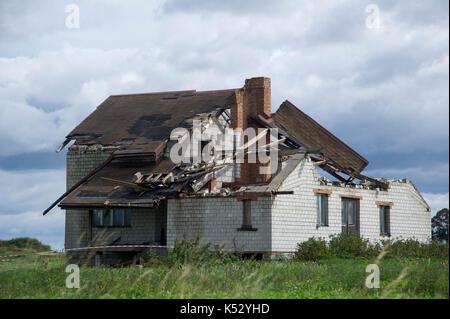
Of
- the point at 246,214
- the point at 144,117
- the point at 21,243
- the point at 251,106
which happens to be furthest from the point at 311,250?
the point at 21,243

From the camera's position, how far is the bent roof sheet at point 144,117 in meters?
28.8

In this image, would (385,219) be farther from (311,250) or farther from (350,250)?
(311,250)

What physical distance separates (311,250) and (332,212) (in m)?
3.26

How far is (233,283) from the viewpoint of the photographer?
15594 millimetres

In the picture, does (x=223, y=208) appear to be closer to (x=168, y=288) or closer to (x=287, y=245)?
(x=287, y=245)

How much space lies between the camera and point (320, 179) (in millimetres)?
26906

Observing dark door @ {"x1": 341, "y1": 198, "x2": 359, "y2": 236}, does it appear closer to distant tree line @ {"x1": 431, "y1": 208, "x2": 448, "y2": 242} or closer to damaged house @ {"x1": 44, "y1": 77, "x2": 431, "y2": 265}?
damaged house @ {"x1": 44, "y1": 77, "x2": 431, "y2": 265}

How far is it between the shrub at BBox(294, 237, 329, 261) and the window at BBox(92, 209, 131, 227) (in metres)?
7.73

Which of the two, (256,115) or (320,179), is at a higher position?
(256,115)

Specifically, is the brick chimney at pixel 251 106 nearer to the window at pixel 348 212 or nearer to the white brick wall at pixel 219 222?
the window at pixel 348 212

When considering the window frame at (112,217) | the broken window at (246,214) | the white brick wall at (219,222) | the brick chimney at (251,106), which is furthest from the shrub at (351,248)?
the window frame at (112,217)
